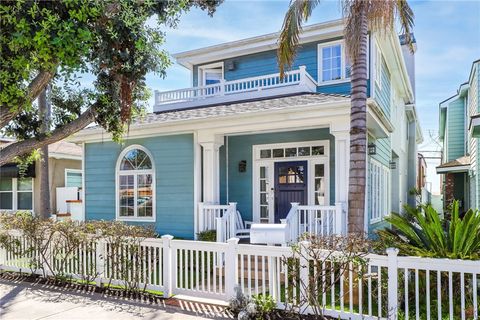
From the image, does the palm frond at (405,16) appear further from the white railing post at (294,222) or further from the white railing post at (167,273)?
the white railing post at (167,273)

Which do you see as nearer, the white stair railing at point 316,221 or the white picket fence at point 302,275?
the white picket fence at point 302,275

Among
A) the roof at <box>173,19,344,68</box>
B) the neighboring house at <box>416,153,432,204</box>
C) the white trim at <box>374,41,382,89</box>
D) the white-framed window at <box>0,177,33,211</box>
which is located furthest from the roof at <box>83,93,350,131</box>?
the neighboring house at <box>416,153,432,204</box>

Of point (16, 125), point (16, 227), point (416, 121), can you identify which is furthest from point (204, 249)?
point (416, 121)

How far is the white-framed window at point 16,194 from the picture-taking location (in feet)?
56.3

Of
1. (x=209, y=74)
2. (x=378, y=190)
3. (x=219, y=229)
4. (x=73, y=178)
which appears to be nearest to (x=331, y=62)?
(x=378, y=190)

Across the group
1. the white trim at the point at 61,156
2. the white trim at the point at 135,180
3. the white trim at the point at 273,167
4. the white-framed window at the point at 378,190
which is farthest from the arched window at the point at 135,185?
the white trim at the point at 61,156

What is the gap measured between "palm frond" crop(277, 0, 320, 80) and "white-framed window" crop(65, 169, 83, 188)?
13.6 m

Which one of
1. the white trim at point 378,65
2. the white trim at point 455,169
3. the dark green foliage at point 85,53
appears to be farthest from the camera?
the white trim at point 455,169

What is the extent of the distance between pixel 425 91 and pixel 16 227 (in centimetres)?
2356

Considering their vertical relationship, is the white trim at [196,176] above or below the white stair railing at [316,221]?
above

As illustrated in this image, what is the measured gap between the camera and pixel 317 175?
9969 mm

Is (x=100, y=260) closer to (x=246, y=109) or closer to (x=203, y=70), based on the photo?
(x=246, y=109)

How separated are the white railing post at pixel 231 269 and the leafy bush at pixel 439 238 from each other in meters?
2.33

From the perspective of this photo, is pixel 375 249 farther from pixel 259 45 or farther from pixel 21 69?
pixel 259 45
